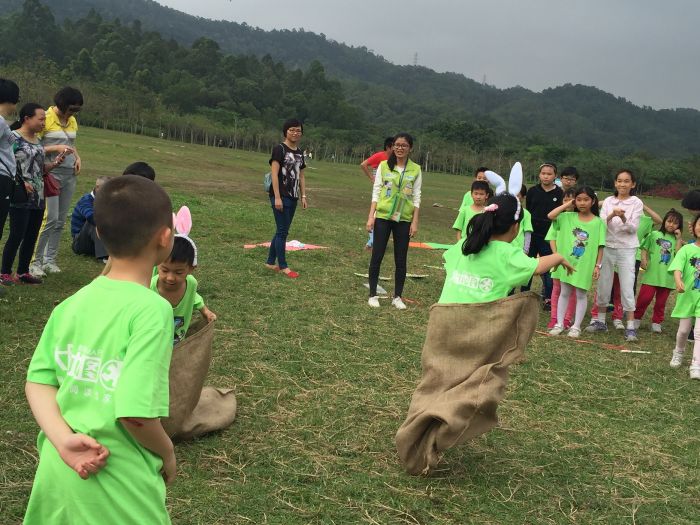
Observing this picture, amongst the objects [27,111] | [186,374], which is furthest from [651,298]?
[27,111]

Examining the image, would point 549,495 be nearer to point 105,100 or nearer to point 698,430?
point 698,430

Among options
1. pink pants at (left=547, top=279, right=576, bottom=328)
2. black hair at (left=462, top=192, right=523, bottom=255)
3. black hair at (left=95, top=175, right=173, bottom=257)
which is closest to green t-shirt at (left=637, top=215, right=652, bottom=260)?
pink pants at (left=547, top=279, right=576, bottom=328)

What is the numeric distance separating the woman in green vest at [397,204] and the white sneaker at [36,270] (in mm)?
3933

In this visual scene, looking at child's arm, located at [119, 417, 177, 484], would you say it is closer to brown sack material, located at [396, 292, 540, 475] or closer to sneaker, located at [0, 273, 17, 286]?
brown sack material, located at [396, 292, 540, 475]

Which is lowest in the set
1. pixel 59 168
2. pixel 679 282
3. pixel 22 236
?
pixel 22 236

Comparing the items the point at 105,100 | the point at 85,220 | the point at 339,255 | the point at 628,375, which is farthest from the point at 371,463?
the point at 105,100

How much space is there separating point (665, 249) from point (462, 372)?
594 centimetres

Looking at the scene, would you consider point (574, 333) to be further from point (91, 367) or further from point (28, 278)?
point (91, 367)

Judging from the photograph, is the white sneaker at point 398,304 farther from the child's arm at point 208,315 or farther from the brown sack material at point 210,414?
the child's arm at point 208,315

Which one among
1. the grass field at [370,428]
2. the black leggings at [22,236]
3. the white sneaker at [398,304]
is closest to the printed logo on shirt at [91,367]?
the grass field at [370,428]

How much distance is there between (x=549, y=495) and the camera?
13.1ft

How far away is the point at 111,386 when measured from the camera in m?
2.01

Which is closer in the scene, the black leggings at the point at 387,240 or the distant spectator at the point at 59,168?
the distant spectator at the point at 59,168

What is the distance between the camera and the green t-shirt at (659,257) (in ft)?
28.8
